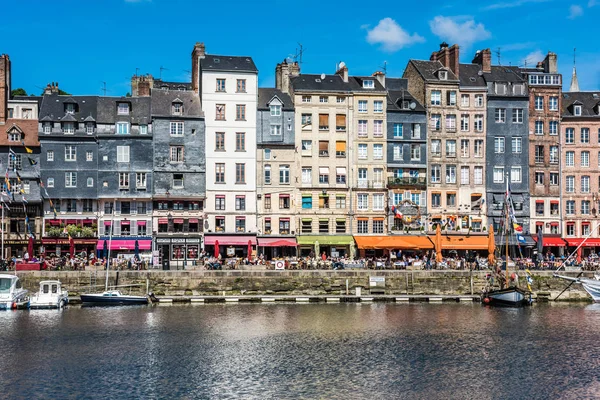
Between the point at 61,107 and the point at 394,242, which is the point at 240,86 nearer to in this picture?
the point at 61,107

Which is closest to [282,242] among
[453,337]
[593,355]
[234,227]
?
[234,227]

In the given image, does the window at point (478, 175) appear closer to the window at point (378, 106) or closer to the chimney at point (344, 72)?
the window at point (378, 106)

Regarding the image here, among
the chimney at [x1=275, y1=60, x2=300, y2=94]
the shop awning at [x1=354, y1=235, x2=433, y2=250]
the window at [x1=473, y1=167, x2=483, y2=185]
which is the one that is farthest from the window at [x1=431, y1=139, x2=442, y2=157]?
the chimney at [x1=275, y1=60, x2=300, y2=94]

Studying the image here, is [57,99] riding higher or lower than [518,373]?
higher

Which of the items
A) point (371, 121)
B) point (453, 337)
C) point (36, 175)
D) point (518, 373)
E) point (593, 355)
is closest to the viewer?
point (518, 373)

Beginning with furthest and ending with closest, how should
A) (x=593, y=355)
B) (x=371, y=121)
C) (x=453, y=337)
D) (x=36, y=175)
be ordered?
1. (x=371, y=121)
2. (x=36, y=175)
3. (x=453, y=337)
4. (x=593, y=355)

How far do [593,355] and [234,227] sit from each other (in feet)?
129

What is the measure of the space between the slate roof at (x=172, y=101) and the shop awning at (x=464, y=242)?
82.9 ft

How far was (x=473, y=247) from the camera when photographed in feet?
254

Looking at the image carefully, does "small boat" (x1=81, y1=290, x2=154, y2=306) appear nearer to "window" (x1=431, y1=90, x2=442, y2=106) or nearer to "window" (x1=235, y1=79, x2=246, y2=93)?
"window" (x1=235, y1=79, x2=246, y2=93)

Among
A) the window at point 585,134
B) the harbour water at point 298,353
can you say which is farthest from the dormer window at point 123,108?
the window at point 585,134

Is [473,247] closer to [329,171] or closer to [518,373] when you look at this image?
[329,171]

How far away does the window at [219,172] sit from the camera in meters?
76.4

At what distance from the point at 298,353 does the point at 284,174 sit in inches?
1404
